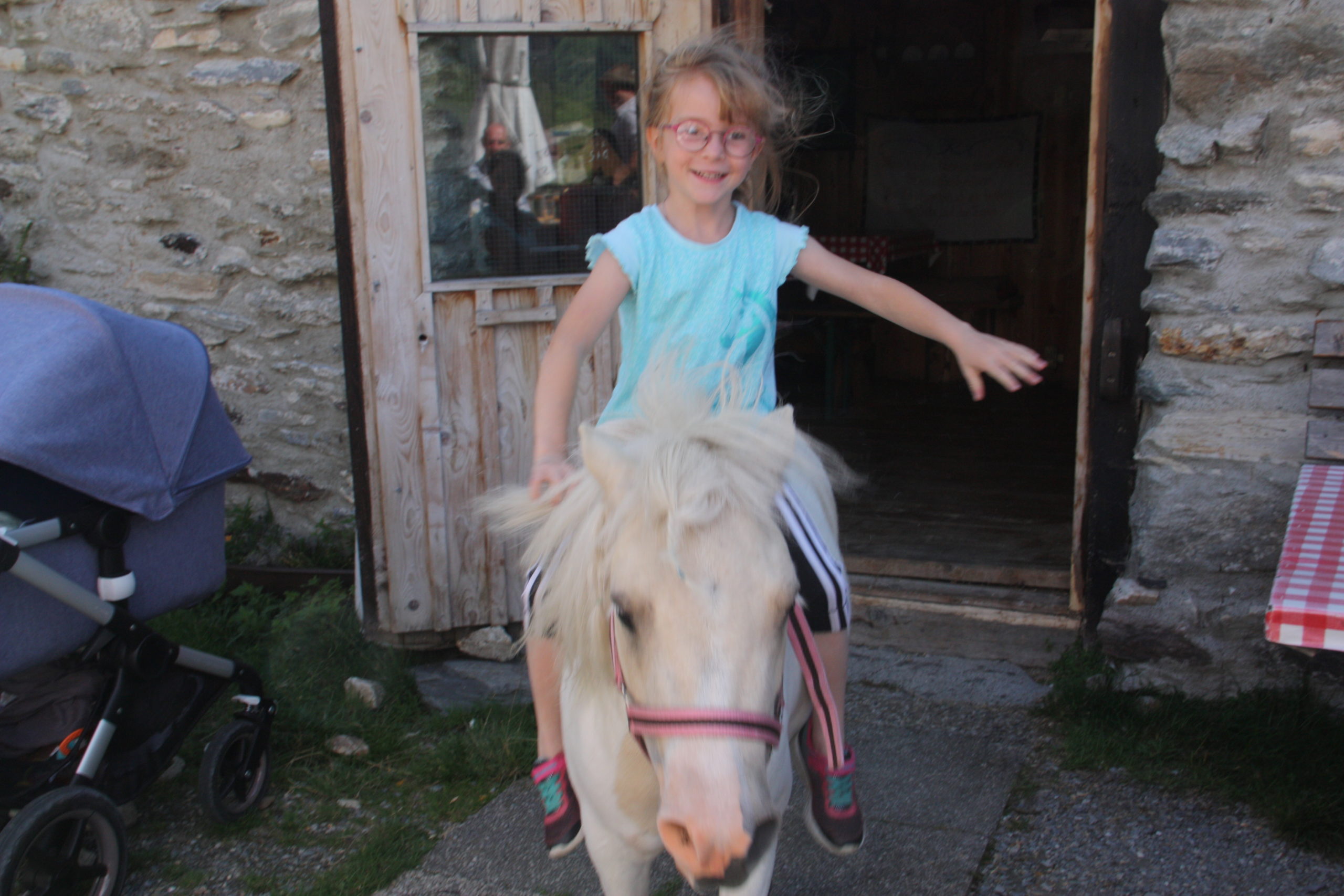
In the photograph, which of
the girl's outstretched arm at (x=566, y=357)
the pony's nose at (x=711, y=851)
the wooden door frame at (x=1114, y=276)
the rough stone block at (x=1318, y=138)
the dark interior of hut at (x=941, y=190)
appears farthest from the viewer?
the dark interior of hut at (x=941, y=190)

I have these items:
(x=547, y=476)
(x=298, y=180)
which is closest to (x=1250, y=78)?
(x=547, y=476)

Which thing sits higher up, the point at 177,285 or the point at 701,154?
the point at 701,154

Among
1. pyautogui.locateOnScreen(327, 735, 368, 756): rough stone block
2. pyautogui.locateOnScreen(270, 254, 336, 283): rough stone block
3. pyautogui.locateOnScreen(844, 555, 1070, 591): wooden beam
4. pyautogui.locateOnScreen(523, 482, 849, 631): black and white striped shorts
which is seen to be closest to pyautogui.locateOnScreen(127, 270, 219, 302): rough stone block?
pyautogui.locateOnScreen(270, 254, 336, 283): rough stone block

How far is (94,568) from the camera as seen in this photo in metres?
2.66

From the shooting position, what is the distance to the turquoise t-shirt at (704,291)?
2271 mm

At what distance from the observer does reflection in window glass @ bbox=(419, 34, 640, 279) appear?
12.0ft

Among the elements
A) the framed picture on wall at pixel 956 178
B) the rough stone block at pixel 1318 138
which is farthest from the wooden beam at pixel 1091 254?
the framed picture on wall at pixel 956 178

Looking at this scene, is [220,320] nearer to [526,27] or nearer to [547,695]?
[526,27]

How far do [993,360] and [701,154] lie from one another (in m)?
0.75

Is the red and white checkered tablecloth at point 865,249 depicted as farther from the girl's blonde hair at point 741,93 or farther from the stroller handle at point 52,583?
the stroller handle at point 52,583

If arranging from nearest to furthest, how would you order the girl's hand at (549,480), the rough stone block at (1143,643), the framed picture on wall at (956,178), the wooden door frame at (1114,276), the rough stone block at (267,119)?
the girl's hand at (549,480) < the wooden door frame at (1114,276) < the rough stone block at (1143,643) < the rough stone block at (267,119) < the framed picture on wall at (956,178)

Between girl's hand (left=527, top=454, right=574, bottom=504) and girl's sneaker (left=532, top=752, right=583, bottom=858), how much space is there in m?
0.68

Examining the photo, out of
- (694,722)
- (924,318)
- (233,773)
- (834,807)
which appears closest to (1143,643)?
(834,807)

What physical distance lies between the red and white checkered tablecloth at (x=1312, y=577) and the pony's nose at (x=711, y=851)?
112cm
